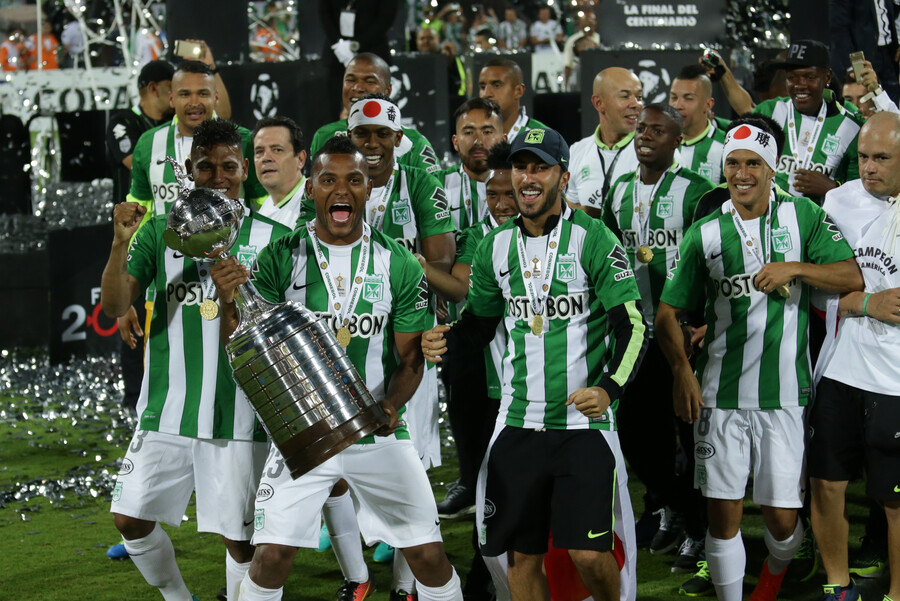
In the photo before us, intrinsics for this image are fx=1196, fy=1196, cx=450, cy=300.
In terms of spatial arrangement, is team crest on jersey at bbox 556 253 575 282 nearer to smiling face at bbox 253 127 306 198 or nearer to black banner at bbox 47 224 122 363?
smiling face at bbox 253 127 306 198

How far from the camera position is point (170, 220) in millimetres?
4105

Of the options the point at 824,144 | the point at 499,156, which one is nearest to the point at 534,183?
the point at 499,156

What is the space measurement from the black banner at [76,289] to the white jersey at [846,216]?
706cm

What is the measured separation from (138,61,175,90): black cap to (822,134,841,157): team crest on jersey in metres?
3.94

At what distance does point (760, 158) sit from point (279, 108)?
6.97m

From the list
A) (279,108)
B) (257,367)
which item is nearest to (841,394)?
(257,367)

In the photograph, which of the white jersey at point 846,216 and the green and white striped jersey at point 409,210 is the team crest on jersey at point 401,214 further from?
the white jersey at point 846,216

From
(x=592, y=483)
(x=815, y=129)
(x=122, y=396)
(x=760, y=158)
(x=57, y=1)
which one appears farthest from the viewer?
(x=57, y=1)

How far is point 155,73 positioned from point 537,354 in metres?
4.00

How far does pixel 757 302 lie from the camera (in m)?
5.04

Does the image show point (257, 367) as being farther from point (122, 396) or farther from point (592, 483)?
point (122, 396)

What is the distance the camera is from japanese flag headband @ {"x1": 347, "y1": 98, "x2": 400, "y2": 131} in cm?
552

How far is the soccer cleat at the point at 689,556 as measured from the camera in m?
5.83

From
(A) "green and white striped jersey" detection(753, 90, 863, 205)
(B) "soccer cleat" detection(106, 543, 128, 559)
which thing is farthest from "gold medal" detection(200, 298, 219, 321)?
(A) "green and white striped jersey" detection(753, 90, 863, 205)
